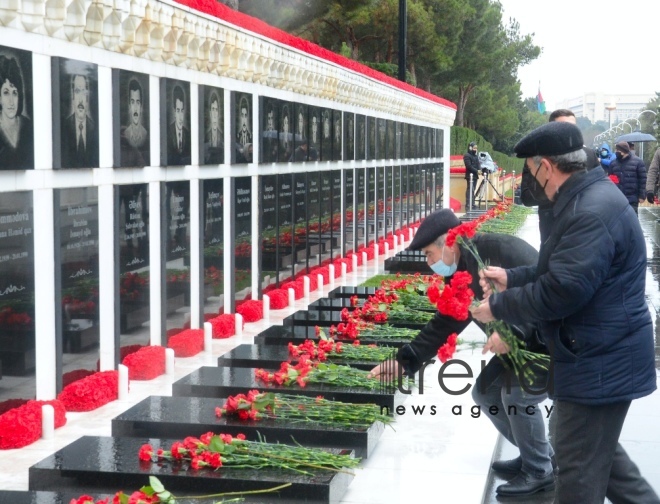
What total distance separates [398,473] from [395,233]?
1698 centimetres

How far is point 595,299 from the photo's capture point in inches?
159

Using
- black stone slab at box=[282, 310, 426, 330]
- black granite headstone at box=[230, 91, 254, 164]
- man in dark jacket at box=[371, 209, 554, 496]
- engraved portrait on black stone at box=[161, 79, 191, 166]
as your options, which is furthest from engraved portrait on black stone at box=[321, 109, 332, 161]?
man in dark jacket at box=[371, 209, 554, 496]

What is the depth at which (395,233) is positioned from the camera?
23.1 m

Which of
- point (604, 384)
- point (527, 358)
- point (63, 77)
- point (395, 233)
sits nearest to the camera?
point (604, 384)

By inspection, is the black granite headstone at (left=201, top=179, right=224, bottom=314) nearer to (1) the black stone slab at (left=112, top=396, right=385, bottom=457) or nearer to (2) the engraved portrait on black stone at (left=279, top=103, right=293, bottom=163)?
(2) the engraved portrait on black stone at (left=279, top=103, right=293, bottom=163)

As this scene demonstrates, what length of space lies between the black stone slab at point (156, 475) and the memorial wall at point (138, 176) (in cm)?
174

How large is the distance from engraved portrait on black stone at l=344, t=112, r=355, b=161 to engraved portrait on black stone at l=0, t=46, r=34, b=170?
34.3 feet

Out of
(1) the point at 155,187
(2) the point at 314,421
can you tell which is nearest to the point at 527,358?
(2) the point at 314,421

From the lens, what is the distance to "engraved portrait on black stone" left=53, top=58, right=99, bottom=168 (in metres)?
7.92

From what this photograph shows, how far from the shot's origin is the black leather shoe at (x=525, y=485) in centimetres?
590

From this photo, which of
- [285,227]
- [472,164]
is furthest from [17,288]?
[472,164]

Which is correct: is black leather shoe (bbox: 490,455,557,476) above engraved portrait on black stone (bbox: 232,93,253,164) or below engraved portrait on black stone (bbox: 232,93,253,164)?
below

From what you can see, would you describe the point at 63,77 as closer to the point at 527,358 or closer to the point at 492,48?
the point at 527,358

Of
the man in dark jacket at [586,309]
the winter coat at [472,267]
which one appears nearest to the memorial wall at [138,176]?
the winter coat at [472,267]
